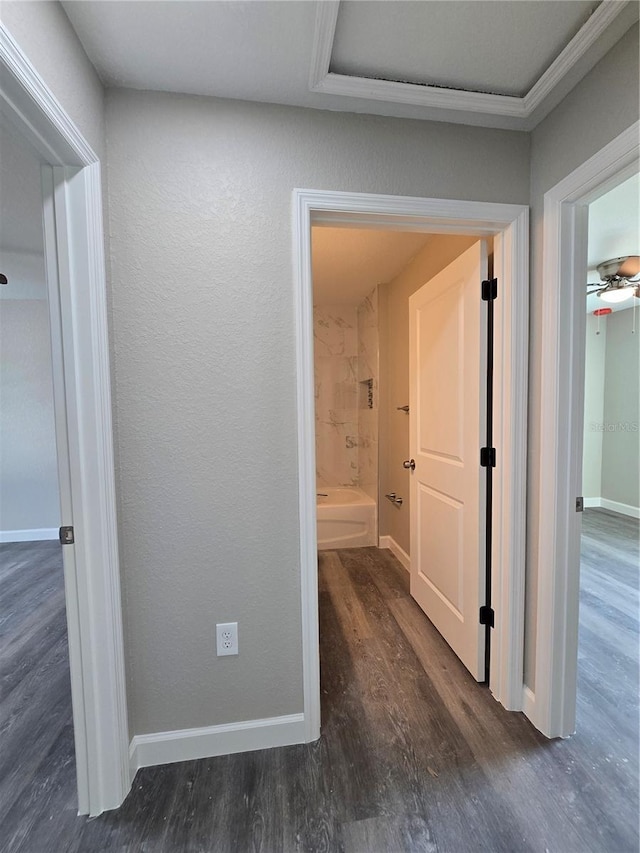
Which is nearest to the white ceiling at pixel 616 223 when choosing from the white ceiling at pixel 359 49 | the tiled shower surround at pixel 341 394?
the white ceiling at pixel 359 49

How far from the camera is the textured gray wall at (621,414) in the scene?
4008 millimetres

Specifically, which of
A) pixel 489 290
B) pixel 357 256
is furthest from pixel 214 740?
pixel 357 256

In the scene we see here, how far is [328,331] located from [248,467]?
10.3 ft

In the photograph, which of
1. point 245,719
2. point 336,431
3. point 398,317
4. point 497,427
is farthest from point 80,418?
point 336,431

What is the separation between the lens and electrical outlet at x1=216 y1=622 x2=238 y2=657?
129cm

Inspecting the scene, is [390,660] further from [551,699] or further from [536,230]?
[536,230]

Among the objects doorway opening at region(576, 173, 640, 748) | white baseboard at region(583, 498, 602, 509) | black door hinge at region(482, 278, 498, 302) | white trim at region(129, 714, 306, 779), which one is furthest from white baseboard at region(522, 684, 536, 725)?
white baseboard at region(583, 498, 602, 509)

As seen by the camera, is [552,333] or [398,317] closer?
[552,333]

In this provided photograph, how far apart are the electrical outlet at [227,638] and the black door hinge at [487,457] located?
47.6 inches

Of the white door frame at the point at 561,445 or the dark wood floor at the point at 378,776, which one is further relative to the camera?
the white door frame at the point at 561,445

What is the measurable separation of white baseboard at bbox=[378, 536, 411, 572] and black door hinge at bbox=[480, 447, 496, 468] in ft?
4.96

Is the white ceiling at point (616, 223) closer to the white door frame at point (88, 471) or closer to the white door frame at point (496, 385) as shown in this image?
the white door frame at point (496, 385)

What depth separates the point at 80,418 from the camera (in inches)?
40.8

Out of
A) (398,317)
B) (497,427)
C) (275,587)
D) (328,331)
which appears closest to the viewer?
(275,587)
